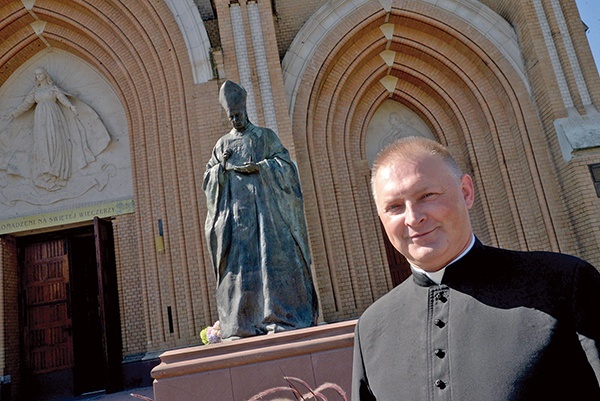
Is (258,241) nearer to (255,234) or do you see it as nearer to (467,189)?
(255,234)

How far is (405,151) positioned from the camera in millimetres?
1221

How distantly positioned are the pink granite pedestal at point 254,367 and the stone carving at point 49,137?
24.3 feet

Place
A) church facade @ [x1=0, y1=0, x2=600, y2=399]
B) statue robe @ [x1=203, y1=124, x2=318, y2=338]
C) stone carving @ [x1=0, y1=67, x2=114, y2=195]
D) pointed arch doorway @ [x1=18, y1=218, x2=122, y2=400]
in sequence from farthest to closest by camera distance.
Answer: stone carving @ [x1=0, y1=67, x2=114, y2=195]
pointed arch doorway @ [x1=18, y1=218, x2=122, y2=400]
church facade @ [x1=0, y1=0, x2=600, y2=399]
statue robe @ [x1=203, y1=124, x2=318, y2=338]

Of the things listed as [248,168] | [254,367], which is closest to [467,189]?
[254,367]

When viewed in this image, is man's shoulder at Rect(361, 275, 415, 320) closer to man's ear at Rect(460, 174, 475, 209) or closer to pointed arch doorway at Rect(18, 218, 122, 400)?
man's ear at Rect(460, 174, 475, 209)

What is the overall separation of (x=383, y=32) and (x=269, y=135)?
6320 millimetres

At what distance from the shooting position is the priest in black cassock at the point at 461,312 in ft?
3.28

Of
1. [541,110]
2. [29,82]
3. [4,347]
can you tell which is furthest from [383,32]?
[4,347]

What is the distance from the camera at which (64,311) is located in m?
9.29

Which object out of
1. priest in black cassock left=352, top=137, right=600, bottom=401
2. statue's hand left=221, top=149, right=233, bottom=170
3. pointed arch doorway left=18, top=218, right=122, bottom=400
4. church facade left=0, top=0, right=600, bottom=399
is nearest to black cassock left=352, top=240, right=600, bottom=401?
priest in black cassock left=352, top=137, right=600, bottom=401

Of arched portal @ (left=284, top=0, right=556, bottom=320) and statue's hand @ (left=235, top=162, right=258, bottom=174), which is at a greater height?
arched portal @ (left=284, top=0, right=556, bottom=320)

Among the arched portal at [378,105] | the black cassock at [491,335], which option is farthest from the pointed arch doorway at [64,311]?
the black cassock at [491,335]

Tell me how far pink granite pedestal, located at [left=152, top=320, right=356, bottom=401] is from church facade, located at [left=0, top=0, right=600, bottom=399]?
4.87m

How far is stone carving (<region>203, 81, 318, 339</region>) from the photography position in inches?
156
